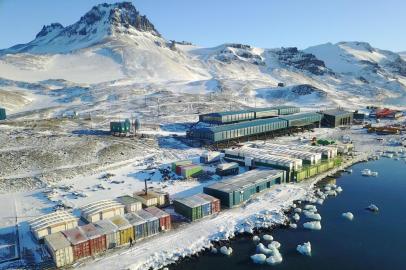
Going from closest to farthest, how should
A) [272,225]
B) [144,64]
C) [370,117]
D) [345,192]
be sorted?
1. [272,225]
2. [345,192]
3. [370,117]
4. [144,64]

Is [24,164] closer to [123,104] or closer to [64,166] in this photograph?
[64,166]

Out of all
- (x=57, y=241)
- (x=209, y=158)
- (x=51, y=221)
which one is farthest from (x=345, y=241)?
(x=209, y=158)

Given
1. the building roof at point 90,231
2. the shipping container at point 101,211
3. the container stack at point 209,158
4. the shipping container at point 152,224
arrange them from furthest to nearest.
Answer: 1. the container stack at point 209,158
2. the shipping container at point 101,211
3. the shipping container at point 152,224
4. the building roof at point 90,231

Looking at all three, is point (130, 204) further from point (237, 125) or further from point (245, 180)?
point (237, 125)

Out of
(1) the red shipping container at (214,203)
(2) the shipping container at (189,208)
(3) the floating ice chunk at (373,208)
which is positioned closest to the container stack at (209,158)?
(1) the red shipping container at (214,203)

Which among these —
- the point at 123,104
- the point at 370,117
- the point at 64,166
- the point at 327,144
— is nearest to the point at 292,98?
the point at 370,117

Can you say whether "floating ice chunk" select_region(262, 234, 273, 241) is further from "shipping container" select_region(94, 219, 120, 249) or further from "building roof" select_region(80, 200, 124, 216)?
"building roof" select_region(80, 200, 124, 216)

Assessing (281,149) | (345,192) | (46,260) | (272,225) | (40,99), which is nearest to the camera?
(46,260)

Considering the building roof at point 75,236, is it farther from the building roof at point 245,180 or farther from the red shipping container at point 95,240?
the building roof at point 245,180
